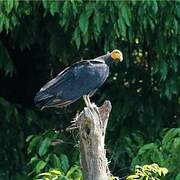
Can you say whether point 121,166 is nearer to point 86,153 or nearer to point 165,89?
point 165,89

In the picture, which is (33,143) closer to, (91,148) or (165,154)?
(165,154)

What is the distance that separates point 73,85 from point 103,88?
189cm

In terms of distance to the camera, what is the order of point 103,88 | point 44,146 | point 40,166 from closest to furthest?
Answer: point 40,166, point 44,146, point 103,88

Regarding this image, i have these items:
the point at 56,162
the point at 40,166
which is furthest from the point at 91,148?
the point at 56,162

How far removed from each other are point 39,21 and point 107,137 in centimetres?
105

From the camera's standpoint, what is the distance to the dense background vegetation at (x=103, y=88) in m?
6.00

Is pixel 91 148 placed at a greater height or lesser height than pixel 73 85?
lesser

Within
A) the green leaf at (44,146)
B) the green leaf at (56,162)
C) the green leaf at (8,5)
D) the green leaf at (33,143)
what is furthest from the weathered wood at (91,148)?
the green leaf at (33,143)

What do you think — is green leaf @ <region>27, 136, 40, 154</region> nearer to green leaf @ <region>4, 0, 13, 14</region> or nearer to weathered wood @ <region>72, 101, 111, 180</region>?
green leaf @ <region>4, 0, 13, 14</region>

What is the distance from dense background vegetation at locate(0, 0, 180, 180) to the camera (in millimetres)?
6004

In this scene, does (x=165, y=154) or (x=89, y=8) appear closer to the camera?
(x=89, y=8)

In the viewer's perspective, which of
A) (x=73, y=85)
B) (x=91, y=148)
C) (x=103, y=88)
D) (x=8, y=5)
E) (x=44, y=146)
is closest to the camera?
(x=91, y=148)

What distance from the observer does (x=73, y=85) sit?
5.34 meters

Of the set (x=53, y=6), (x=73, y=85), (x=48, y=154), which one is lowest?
(x=48, y=154)
